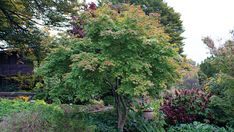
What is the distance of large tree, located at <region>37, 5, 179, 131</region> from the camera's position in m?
5.68

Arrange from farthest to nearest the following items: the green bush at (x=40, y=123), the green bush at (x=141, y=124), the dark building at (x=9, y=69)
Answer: the dark building at (x=9, y=69) < the green bush at (x=141, y=124) < the green bush at (x=40, y=123)

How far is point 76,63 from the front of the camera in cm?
566

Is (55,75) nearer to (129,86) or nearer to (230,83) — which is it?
(129,86)

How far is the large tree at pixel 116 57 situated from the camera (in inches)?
224

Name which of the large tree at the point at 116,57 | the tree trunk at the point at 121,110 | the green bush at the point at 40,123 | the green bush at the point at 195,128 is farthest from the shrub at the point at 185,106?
the green bush at the point at 40,123

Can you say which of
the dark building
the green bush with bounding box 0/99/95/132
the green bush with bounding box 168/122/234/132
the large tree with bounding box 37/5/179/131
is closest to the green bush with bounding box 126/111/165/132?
the green bush with bounding box 168/122/234/132

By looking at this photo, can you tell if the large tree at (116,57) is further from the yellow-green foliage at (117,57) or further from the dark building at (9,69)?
the dark building at (9,69)

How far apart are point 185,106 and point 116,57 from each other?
16.2ft

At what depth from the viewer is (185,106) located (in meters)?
9.91

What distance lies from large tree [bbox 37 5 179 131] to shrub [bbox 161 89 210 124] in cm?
333

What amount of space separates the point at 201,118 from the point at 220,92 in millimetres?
1201

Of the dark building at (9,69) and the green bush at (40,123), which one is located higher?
the dark building at (9,69)

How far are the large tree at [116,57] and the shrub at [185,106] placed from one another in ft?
10.9

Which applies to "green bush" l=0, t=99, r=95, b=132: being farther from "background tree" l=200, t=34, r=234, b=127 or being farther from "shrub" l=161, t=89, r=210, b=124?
"background tree" l=200, t=34, r=234, b=127
